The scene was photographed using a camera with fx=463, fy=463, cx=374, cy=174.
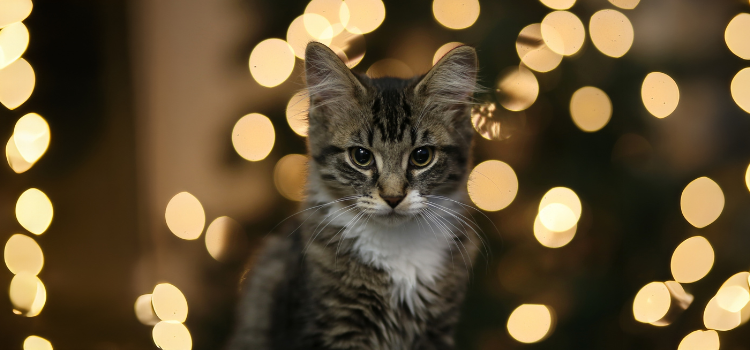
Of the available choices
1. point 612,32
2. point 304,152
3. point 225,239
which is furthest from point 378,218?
point 612,32

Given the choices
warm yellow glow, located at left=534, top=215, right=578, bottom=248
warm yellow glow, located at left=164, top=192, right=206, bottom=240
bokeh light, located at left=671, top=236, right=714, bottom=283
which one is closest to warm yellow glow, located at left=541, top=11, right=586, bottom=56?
warm yellow glow, located at left=534, top=215, right=578, bottom=248

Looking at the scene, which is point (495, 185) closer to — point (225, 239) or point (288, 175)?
point (288, 175)

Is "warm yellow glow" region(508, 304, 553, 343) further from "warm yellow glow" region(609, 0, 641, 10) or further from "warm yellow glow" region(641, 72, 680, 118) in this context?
"warm yellow glow" region(609, 0, 641, 10)

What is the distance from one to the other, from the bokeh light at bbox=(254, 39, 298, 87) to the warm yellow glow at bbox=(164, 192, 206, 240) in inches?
10.6

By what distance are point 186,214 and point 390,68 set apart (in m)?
0.52

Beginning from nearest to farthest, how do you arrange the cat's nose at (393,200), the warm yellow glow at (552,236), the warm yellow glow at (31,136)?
the cat's nose at (393,200) < the warm yellow glow at (31,136) < the warm yellow glow at (552,236)

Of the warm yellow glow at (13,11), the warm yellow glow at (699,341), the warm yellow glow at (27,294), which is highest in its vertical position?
the warm yellow glow at (13,11)

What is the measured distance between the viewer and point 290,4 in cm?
90

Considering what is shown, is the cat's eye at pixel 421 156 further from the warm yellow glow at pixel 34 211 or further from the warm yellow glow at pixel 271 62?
the warm yellow glow at pixel 34 211

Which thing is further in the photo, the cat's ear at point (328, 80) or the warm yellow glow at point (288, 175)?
the warm yellow glow at point (288, 175)

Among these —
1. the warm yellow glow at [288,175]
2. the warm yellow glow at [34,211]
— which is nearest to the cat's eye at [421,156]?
the warm yellow glow at [288,175]

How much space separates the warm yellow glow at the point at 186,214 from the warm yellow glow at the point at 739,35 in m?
1.10

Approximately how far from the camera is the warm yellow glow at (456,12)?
0.93m

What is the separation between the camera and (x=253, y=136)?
0.93m
